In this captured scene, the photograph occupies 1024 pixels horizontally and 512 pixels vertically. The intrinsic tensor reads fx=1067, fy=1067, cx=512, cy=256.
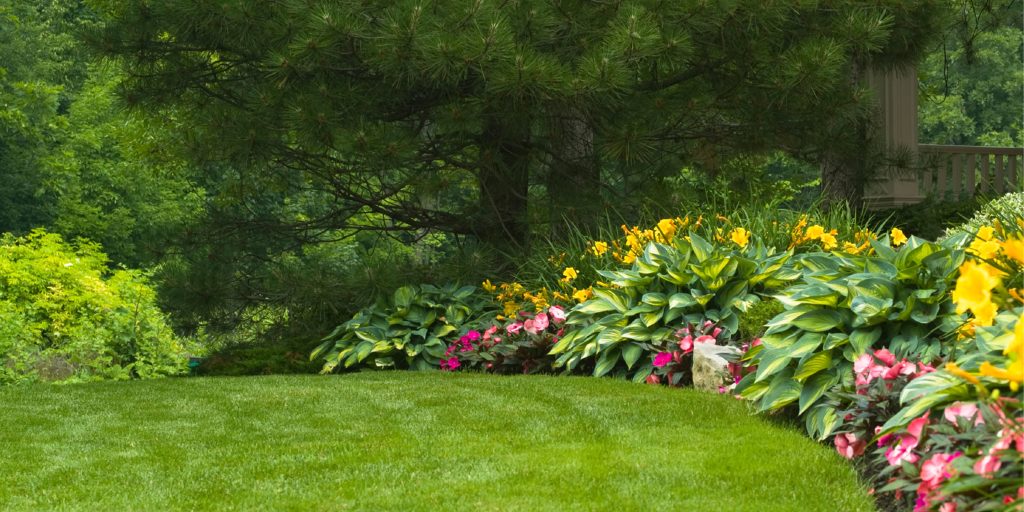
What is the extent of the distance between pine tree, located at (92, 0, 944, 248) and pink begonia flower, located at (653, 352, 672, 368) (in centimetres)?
211

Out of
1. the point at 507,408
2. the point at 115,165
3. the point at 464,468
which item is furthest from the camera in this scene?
the point at 115,165

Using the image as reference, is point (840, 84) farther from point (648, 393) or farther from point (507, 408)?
point (507, 408)

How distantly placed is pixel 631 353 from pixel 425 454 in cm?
242

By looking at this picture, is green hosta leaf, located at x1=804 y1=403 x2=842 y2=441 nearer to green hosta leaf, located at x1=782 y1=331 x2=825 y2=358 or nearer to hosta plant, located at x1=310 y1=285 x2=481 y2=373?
green hosta leaf, located at x1=782 y1=331 x2=825 y2=358

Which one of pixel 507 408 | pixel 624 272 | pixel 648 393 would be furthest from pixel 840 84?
pixel 507 408

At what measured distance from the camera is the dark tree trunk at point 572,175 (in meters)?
8.84

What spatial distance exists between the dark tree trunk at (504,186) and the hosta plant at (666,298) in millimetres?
2188

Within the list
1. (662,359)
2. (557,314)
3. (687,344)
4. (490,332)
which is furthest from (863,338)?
(490,332)

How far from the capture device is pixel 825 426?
427cm

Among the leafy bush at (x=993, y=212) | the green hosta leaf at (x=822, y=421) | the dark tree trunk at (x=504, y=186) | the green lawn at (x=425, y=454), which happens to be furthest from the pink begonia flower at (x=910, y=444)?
the dark tree trunk at (x=504, y=186)

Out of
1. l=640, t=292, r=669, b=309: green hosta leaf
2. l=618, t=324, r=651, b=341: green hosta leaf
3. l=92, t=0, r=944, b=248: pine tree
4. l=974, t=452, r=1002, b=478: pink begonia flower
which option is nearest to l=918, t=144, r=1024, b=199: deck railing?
l=92, t=0, r=944, b=248: pine tree

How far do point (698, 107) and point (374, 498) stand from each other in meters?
5.92

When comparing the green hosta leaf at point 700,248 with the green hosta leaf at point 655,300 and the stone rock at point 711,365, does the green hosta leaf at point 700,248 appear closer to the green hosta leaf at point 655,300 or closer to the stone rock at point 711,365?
the green hosta leaf at point 655,300

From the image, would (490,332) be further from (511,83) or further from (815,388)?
(815,388)
